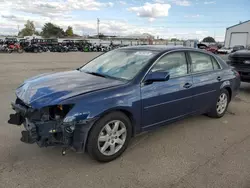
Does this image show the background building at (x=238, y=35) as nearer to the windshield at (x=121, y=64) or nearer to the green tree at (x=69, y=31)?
the windshield at (x=121, y=64)

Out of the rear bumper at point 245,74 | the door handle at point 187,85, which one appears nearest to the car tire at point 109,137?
the door handle at point 187,85

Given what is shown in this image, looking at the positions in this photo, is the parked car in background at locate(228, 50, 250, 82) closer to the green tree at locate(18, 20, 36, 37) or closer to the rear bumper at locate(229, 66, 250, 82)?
the rear bumper at locate(229, 66, 250, 82)

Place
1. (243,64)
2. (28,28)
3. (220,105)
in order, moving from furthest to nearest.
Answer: (28,28), (243,64), (220,105)

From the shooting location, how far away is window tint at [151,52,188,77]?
370 cm

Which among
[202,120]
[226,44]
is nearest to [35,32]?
[226,44]

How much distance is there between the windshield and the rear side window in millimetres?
899

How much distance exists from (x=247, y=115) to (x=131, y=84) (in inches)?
137

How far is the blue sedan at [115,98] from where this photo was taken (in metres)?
2.84

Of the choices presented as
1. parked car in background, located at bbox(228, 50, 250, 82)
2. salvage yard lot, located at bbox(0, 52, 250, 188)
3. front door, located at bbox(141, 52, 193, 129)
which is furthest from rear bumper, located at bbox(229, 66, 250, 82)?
front door, located at bbox(141, 52, 193, 129)

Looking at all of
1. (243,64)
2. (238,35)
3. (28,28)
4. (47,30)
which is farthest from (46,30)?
(243,64)

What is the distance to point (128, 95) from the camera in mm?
3186

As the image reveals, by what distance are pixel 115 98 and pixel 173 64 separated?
4.54 feet

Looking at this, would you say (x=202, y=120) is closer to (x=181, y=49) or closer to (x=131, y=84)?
(x=181, y=49)

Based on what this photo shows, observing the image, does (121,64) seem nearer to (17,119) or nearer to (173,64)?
(173,64)
